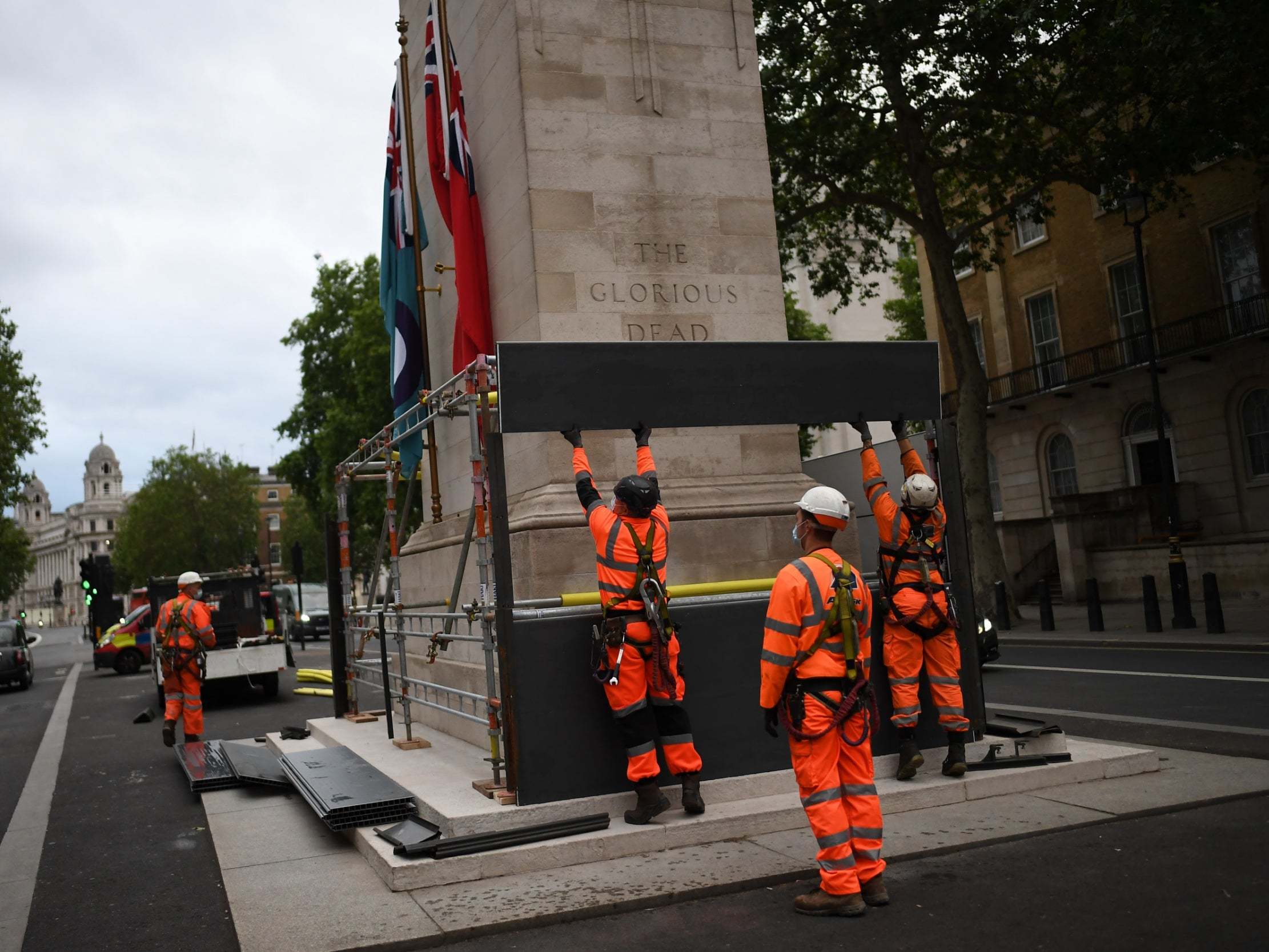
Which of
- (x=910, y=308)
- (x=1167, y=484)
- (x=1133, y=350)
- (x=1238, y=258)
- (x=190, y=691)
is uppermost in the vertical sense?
(x=910, y=308)

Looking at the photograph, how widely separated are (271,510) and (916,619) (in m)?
145

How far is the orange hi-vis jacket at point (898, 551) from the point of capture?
7.11 metres

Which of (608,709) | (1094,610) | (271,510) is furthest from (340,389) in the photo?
(271,510)

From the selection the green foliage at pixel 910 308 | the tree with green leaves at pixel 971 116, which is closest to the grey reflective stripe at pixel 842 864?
the tree with green leaves at pixel 971 116

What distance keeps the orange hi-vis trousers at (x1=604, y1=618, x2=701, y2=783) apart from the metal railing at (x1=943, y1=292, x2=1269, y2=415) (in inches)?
816

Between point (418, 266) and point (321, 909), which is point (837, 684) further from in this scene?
point (418, 266)

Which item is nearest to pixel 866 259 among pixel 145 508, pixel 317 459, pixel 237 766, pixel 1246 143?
pixel 1246 143

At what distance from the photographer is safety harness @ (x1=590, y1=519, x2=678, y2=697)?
6406 millimetres

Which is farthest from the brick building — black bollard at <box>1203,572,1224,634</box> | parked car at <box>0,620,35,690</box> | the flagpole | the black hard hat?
parked car at <box>0,620,35,690</box>

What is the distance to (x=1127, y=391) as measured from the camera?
3103cm

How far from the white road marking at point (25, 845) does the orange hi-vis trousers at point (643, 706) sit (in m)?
3.25

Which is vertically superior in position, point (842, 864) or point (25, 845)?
point (842, 864)

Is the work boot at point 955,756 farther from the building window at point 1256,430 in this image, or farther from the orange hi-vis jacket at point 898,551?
the building window at point 1256,430

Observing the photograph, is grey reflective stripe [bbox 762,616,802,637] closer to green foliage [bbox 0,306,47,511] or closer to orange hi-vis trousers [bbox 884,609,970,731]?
orange hi-vis trousers [bbox 884,609,970,731]
